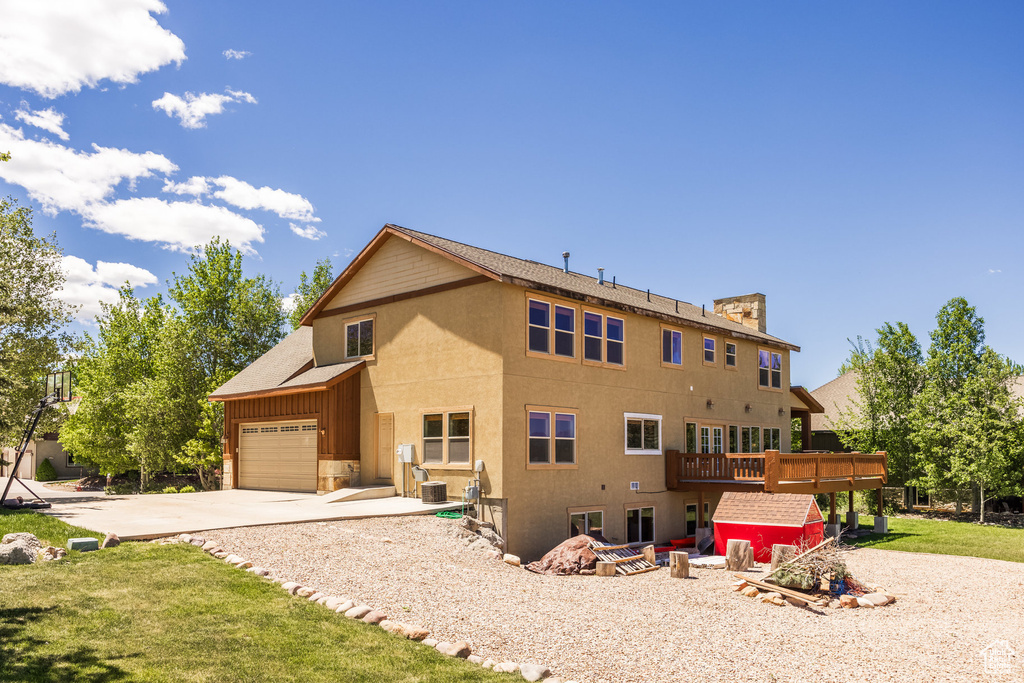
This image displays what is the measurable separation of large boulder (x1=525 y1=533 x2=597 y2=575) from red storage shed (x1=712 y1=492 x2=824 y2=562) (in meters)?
4.18

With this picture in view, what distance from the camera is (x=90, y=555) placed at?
35.8 ft

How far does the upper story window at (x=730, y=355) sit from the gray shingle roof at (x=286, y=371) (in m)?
12.8

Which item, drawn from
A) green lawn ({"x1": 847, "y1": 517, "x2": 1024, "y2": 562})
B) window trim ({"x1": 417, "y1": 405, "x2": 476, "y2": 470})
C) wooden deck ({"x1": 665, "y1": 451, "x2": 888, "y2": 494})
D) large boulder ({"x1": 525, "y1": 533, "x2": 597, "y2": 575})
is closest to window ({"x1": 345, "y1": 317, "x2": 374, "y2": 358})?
window trim ({"x1": 417, "y1": 405, "x2": 476, "y2": 470})

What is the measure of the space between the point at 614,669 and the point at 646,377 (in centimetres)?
1388

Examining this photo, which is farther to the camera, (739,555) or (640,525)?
(640,525)

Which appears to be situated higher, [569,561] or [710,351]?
[710,351]

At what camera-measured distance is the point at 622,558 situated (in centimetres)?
1598

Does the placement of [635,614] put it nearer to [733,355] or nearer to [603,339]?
[603,339]

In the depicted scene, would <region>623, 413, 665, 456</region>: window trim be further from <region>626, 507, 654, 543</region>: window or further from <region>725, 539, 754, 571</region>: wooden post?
<region>725, 539, 754, 571</region>: wooden post

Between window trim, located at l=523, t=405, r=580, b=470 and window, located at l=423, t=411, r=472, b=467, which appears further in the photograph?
window, located at l=423, t=411, r=472, b=467

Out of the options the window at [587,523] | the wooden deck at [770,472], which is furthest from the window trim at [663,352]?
the window at [587,523]

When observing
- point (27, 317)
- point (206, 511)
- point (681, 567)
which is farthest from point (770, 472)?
point (27, 317)

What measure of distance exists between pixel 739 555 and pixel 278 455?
1475 cm

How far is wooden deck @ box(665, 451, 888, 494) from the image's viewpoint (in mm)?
19594
